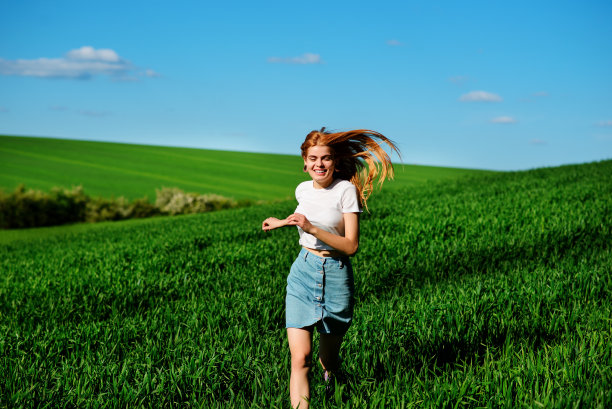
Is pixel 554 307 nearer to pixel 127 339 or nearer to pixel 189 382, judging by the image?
pixel 189 382

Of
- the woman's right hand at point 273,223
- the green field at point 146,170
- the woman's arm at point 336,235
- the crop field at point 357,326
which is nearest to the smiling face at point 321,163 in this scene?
the woman's arm at point 336,235

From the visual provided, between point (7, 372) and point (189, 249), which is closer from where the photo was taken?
point (7, 372)

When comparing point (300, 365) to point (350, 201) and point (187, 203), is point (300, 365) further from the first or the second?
point (187, 203)

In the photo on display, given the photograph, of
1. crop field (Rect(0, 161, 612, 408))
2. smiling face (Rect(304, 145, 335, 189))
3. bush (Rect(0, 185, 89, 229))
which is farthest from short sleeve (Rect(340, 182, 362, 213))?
bush (Rect(0, 185, 89, 229))

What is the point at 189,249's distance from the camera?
10.8m

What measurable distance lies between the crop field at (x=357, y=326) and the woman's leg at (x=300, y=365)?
12 cm

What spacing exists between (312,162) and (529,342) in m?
2.98

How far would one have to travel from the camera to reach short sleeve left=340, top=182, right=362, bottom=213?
3.40 m

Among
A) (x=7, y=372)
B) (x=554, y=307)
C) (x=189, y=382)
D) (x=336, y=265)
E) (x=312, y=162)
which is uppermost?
(x=312, y=162)

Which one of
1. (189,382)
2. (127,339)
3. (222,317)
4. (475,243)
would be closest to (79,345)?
(127,339)

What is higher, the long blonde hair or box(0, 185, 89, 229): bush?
the long blonde hair

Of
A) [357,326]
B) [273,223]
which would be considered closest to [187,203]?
[357,326]

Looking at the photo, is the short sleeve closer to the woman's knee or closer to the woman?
A: the woman

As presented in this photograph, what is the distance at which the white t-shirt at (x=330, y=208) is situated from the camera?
3424 millimetres
